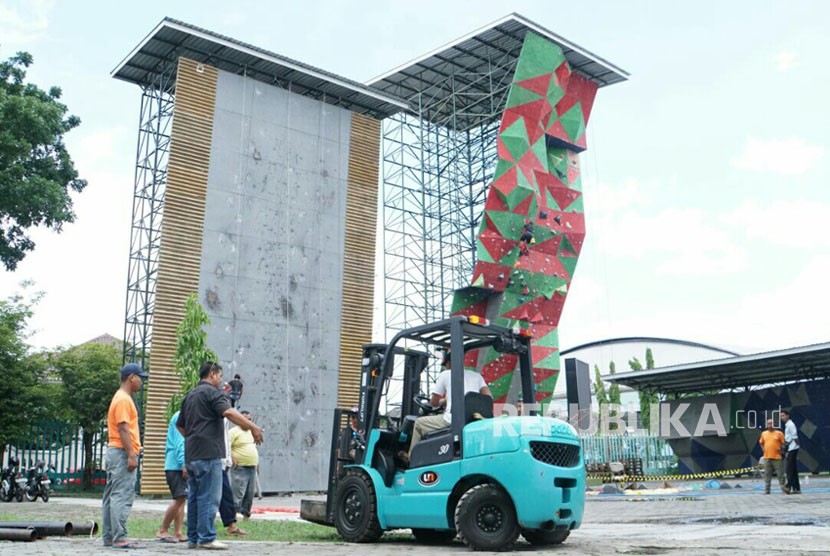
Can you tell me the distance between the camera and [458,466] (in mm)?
7984

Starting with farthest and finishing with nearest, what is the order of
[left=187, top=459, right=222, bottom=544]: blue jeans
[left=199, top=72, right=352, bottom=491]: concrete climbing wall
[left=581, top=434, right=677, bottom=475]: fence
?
1. [left=581, top=434, right=677, bottom=475]: fence
2. [left=199, top=72, right=352, bottom=491]: concrete climbing wall
3. [left=187, top=459, right=222, bottom=544]: blue jeans

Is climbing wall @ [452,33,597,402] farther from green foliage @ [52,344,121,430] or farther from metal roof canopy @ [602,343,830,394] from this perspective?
green foliage @ [52,344,121,430]

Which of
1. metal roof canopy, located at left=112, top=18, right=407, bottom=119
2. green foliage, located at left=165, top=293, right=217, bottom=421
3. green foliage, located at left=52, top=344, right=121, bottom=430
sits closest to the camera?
green foliage, located at left=165, top=293, right=217, bottom=421

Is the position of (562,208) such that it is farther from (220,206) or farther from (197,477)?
(197,477)

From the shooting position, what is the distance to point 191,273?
78.5 ft

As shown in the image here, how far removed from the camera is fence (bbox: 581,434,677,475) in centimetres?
3453

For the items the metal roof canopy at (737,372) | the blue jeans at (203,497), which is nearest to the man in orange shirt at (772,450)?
the metal roof canopy at (737,372)

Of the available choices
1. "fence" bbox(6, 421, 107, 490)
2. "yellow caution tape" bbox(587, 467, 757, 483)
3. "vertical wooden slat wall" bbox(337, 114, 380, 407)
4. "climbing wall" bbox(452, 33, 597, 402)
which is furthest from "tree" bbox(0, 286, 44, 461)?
"yellow caution tape" bbox(587, 467, 757, 483)

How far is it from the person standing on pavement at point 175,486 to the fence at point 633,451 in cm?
2686

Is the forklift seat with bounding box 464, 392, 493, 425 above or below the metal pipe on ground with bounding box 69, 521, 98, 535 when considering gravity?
above

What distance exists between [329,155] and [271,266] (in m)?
4.74

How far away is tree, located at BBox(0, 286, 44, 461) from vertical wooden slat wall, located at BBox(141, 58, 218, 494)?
5.63 metres

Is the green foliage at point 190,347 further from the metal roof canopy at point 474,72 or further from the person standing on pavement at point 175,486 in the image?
the metal roof canopy at point 474,72

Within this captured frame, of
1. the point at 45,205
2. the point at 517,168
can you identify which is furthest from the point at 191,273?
the point at 517,168
